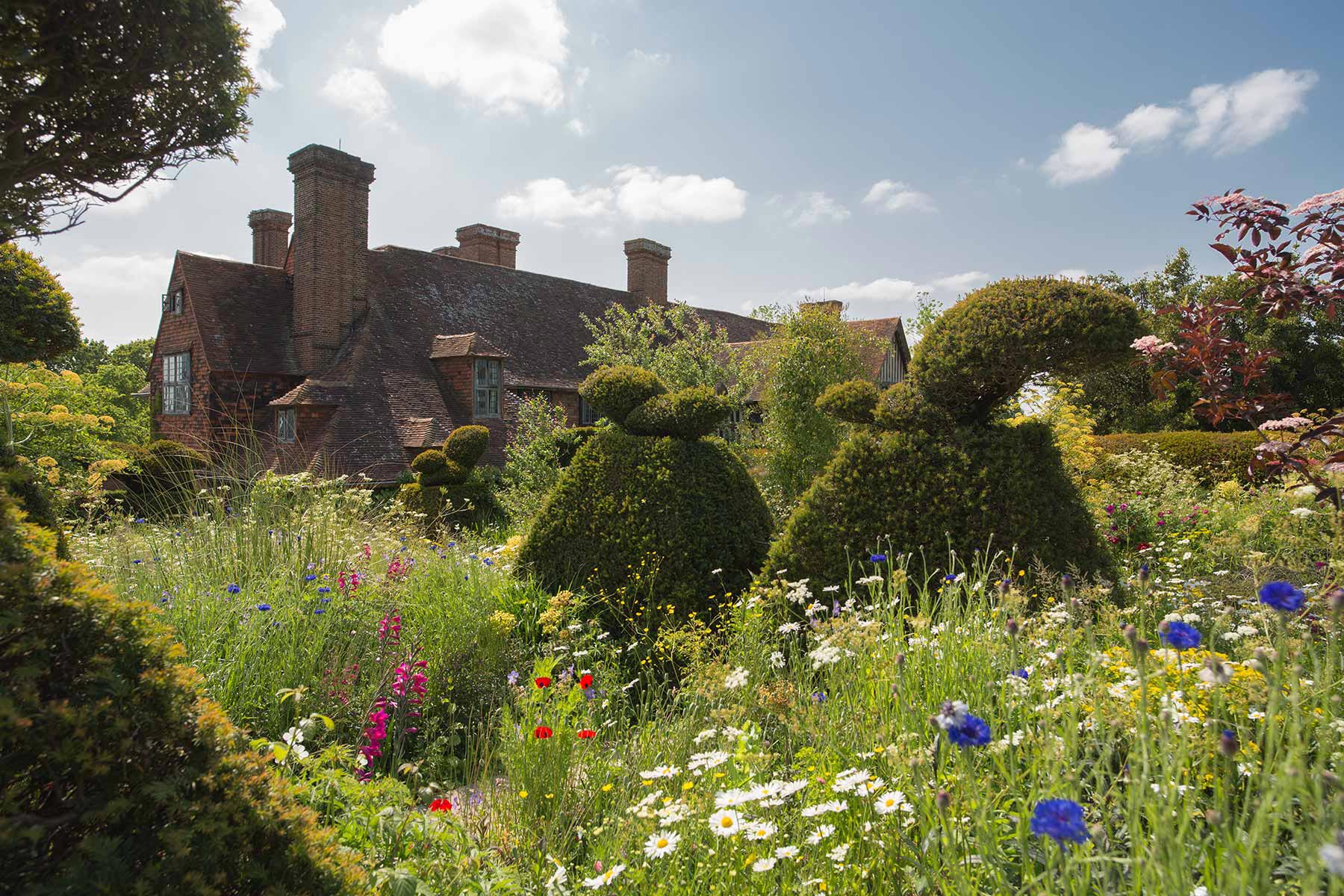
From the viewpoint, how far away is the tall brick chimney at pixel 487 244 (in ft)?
86.4

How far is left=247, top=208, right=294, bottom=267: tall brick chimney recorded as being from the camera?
75.0 ft

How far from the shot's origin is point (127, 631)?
183 centimetres

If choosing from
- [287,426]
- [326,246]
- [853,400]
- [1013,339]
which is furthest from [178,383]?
[1013,339]

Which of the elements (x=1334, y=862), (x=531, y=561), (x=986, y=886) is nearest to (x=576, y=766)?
(x=986, y=886)

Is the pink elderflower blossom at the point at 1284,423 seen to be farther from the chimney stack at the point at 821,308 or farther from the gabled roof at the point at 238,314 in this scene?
Answer: the gabled roof at the point at 238,314

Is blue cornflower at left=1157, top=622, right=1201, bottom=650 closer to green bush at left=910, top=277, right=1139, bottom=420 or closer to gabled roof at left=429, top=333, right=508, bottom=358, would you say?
green bush at left=910, top=277, right=1139, bottom=420

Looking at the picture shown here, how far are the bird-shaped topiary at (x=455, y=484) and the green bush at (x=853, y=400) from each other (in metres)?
8.69

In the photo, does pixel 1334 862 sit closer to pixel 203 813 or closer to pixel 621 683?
pixel 203 813

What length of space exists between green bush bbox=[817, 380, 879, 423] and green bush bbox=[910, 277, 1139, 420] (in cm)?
38

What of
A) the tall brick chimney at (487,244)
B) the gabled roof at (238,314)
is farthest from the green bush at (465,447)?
the tall brick chimney at (487,244)

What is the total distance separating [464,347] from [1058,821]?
63.8ft

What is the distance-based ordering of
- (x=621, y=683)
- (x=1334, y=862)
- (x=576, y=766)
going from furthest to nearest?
(x=621, y=683), (x=576, y=766), (x=1334, y=862)

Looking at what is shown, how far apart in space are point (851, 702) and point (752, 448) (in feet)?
37.7

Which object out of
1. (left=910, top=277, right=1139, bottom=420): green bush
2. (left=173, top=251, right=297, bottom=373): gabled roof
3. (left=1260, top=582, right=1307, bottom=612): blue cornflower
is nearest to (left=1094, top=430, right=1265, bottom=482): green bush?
(left=910, top=277, right=1139, bottom=420): green bush
